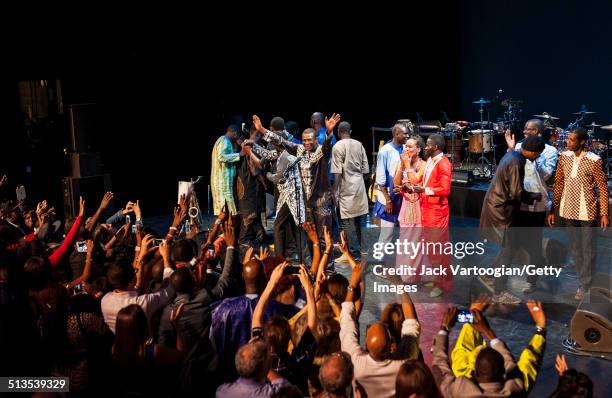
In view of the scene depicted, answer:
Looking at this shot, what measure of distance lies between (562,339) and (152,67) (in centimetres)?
886

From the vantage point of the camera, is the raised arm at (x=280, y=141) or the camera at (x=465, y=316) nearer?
the camera at (x=465, y=316)

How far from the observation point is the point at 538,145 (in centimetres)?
673

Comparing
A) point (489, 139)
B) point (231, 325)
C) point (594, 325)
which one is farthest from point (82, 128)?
point (594, 325)

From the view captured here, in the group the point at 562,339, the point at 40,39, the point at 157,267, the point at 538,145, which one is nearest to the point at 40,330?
the point at 157,267

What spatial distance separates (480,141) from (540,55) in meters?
3.20

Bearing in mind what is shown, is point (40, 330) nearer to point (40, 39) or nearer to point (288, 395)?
point (288, 395)

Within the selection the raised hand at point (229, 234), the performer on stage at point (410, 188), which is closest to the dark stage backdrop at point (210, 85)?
the performer on stage at point (410, 188)

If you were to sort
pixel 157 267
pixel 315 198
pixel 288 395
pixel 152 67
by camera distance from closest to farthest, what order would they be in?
1. pixel 288 395
2. pixel 157 267
3. pixel 315 198
4. pixel 152 67

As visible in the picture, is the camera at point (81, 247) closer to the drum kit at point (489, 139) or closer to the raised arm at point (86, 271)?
the raised arm at point (86, 271)

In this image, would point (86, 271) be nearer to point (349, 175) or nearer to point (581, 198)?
point (349, 175)

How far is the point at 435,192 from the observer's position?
704 centimetres

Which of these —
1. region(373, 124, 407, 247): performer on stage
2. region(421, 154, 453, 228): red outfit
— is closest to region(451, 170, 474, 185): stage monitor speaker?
region(373, 124, 407, 247): performer on stage

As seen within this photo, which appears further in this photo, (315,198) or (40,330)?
(315,198)

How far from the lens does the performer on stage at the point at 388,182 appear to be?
789 centimetres
